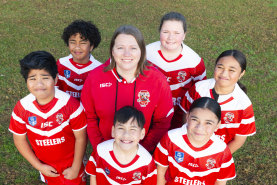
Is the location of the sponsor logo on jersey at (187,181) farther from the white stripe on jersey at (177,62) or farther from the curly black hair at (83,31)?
the curly black hair at (83,31)

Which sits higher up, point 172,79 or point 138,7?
point 138,7

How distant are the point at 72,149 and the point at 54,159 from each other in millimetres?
237

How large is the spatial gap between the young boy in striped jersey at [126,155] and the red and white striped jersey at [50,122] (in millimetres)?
454

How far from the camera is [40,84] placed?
3.08m

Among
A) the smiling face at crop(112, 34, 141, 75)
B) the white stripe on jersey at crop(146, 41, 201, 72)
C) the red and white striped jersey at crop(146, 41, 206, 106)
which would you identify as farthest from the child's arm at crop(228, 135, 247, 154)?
the smiling face at crop(112, 34, 141, 75)

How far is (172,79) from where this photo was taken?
3895 millimetres

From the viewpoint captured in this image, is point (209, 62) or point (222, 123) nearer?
point (222, 123)

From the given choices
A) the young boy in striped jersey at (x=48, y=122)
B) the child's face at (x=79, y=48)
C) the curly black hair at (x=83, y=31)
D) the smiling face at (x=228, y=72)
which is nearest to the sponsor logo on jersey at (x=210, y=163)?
the smiling face at (x=228, y=72)

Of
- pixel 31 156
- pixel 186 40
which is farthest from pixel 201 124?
pixel 186 40

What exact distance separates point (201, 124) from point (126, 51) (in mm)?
1067

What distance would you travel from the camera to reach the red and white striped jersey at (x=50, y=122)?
3.19 m

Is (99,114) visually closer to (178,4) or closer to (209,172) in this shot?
(209,172)

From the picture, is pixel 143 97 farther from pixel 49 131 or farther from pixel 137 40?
pixel 49 131

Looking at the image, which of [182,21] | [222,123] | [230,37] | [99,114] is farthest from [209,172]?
[230,37]
